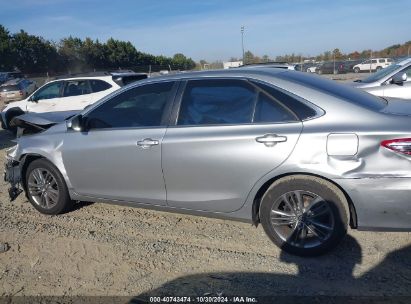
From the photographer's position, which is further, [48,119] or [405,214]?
[48,119]

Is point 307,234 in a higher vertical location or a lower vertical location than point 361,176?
lower

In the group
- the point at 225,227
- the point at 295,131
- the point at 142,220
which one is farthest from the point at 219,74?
the point at 142,220

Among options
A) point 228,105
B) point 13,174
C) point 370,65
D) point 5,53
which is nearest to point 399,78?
point 228,105

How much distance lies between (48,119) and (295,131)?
3545mm

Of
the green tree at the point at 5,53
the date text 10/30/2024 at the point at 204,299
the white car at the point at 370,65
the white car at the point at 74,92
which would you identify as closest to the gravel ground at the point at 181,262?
the date text 10/30/2024 at the point at 204,299

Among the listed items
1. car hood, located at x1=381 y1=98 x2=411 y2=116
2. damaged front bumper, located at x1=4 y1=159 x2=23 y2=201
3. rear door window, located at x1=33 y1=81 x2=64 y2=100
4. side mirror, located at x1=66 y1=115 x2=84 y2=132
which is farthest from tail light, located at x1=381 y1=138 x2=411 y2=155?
rear door window, located at x1=33 y1=81 x2=64 y2=100

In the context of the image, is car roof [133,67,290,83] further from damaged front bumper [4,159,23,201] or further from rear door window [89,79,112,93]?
rear door window [89,79,112,93]

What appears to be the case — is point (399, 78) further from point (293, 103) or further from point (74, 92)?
point (74, 92)

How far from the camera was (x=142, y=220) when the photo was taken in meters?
4.77

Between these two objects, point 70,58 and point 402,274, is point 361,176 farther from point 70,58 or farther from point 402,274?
point 70,58

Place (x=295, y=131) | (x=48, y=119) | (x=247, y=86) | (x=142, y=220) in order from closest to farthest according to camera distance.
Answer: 1. (x=295, y=131)
2. (x=247, y=86)
3. (x=142, y=220)
4. (x=48, y=119)

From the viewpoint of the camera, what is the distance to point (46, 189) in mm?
5000

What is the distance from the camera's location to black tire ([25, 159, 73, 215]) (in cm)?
484

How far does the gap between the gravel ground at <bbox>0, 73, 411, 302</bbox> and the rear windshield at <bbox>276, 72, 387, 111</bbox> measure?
1.28 meters
